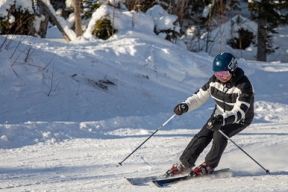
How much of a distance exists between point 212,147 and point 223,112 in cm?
45

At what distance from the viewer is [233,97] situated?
567 cm

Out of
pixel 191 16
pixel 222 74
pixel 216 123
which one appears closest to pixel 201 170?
pixel 216 123

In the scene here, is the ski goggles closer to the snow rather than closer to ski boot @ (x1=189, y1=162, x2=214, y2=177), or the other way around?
ski boot @ (x1=189, y1=162, x2=214, y2=177)

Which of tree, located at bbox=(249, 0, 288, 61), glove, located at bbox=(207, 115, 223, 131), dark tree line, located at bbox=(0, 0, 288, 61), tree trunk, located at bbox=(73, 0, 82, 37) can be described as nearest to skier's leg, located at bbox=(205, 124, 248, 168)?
glove, located at bbox=(207, 115, 223, 131)

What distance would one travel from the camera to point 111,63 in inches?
463

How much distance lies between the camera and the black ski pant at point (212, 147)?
5604mm

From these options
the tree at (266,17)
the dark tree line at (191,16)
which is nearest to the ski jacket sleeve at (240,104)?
the dark tree line at (191,16)

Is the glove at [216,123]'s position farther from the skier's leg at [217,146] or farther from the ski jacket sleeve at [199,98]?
the ski jacket sleeve at [199,98]

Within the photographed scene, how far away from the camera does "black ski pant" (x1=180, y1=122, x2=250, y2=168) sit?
5.60m

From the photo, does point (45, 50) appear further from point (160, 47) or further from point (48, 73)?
point (160, 47)

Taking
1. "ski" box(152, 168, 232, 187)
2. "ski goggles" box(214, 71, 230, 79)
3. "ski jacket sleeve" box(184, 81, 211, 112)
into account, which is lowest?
"ski" box(152, 168, 232, 187)

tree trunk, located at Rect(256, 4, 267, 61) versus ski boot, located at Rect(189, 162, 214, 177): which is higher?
ski boot, located at Rect(189, 162, 214, 177)

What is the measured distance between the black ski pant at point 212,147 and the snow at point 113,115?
0.25 m

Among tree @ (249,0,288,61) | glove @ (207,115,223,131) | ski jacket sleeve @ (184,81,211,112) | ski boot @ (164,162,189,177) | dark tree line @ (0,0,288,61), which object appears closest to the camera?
glove @ (207,115,223,131)
